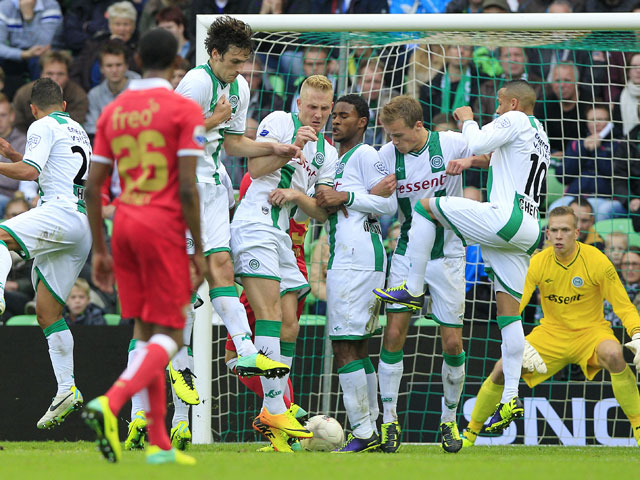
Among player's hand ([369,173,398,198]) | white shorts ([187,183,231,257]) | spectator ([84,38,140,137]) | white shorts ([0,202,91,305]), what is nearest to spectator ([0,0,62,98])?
spectator ([84,38,140,137])

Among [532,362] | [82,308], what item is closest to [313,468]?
[532,362]

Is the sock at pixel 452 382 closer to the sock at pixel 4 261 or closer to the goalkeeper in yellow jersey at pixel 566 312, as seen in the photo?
the goalkeeper in yellow jersey at pixel 566 312

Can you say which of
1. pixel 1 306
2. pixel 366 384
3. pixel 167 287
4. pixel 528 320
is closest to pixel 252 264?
pixel 366 384

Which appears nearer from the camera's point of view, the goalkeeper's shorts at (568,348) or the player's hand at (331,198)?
the player's hand at (331,198)

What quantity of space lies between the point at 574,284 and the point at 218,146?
3424 mm

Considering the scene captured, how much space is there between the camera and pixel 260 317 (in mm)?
7129

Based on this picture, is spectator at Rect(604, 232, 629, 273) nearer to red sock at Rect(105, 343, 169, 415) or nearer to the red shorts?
the red shorts

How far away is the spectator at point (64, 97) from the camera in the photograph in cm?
1199


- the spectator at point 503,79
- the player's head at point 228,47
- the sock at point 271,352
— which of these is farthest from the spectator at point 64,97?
the sock at point 271,352

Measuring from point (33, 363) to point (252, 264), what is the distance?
348 centimetres

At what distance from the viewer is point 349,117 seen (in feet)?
26.5

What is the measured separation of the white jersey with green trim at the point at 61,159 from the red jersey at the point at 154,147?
3102mm

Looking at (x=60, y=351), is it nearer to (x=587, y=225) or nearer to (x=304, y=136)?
(x=304, y=136)

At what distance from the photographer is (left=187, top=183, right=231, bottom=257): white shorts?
272 inches
